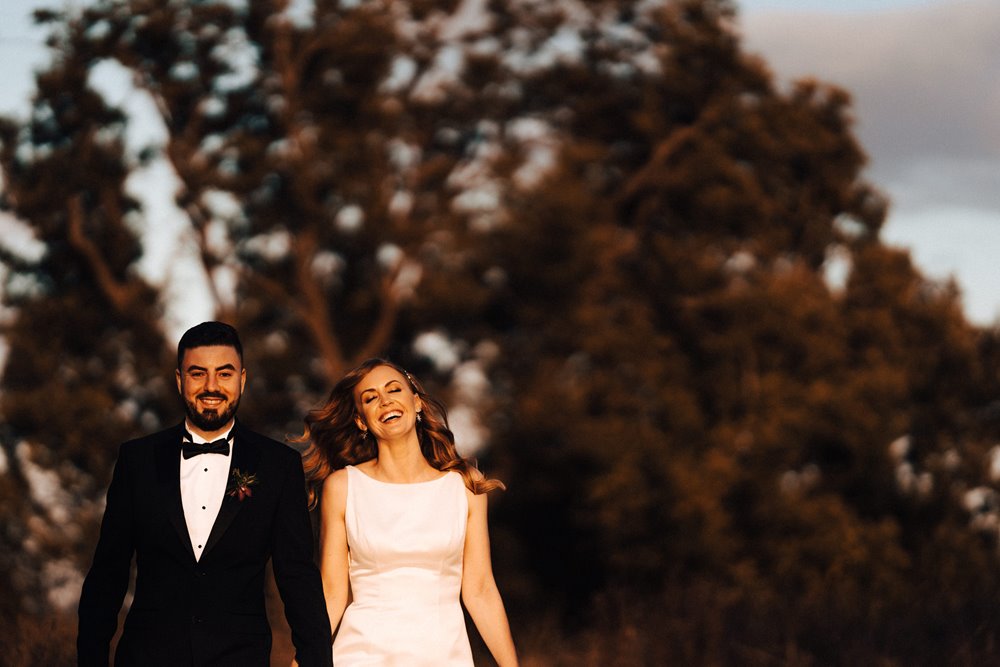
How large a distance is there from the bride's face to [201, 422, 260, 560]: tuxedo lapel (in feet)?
4.06

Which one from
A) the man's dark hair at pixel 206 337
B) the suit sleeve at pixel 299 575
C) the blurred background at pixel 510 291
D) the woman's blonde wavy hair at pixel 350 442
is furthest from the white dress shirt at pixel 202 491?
the blurred background at pixel 510 291

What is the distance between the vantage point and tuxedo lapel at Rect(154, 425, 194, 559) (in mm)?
4930

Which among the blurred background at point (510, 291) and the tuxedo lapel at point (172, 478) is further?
the blurred background at point (510, 291)

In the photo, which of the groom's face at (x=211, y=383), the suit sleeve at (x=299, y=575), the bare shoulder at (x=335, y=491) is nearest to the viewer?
the groom's face at (x=211, y=383)

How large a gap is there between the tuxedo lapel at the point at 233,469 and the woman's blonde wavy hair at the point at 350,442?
152 cm

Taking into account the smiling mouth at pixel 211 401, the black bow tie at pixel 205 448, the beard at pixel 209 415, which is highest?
the smiling mouth at pixel 211 401

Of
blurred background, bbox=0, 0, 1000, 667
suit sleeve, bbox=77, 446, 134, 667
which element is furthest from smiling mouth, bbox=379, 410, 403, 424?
blurred background, bbox=0, 0, 1000, 667

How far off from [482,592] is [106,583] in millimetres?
1954

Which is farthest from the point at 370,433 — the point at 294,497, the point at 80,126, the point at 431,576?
the point at 80,126

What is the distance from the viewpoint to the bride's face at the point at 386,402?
254 inches

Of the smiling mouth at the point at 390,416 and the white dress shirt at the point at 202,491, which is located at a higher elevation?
the smiling mouth at the point at 390,416

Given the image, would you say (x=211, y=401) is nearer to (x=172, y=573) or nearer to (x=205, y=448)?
(x=205, y=448)

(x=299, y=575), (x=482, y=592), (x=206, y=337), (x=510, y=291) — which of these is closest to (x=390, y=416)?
(x=482, y=592)

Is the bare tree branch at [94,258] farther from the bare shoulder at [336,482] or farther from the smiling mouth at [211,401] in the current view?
the smiling mouth at [211,401]
